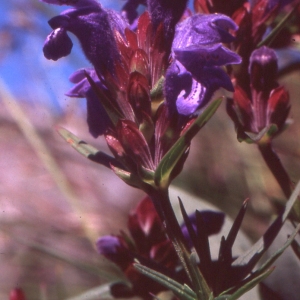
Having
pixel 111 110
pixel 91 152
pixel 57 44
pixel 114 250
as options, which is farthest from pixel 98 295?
pixel 57 44

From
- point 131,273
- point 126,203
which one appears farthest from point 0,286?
point 131,273

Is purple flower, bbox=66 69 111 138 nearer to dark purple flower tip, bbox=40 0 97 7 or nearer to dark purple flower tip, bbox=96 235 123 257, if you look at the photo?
dark purple flower tip, bbox=40 0 97 7

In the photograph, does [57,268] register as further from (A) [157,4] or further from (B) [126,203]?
(A) [157,4]

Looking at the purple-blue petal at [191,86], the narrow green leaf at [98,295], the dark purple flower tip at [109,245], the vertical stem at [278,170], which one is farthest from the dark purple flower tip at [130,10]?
the narrow green leaf at [98,295]

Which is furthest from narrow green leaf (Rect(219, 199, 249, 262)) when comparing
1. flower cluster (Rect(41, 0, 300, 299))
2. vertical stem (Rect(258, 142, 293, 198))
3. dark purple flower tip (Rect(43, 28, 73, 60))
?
dark purple flower tip (Rect(43, 28, 73, 60))

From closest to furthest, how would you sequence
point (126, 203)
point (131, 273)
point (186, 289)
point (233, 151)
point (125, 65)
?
1. point (186, 289)
2. point (125, 65)
3. point (131, 273)
4. point (233, 151)
5. point (126, 203)

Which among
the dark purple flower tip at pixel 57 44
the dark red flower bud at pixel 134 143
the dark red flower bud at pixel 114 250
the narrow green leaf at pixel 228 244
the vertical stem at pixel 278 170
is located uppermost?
the dark purple flower tip at pixel 57 44

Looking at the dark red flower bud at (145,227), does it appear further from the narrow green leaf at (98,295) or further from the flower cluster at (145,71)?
the flower cluster at (145,71)
